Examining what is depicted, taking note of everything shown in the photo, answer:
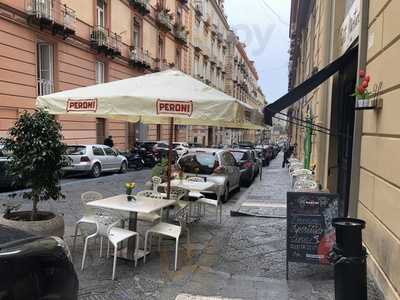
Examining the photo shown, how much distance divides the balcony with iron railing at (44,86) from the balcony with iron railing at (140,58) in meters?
8.34

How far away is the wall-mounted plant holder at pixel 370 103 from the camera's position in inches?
180

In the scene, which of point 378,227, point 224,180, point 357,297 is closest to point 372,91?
point 378,227

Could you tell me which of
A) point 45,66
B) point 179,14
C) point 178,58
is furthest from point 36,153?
point 179,14

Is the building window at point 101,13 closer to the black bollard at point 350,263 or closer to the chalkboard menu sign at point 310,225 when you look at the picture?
the chalkboard menu sign at point 310,225

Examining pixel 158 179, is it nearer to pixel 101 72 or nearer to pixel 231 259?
pixel 231 259

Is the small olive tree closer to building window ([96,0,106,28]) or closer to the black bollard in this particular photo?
the black bollard

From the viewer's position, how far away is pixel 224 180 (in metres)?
11.4

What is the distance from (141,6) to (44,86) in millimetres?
11331

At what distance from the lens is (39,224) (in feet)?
16.8

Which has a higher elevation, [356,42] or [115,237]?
[356,42]

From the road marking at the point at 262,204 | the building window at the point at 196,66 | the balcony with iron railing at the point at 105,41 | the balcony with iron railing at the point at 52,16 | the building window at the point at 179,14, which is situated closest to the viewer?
the road marking at the point at 262,204

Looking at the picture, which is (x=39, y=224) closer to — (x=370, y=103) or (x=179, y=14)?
(x=370, y=103)

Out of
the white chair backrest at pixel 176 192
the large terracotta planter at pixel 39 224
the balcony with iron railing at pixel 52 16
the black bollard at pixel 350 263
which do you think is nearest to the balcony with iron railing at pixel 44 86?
the balcony with iron railing at pixel 52 16

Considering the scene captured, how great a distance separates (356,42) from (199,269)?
4193 mm
